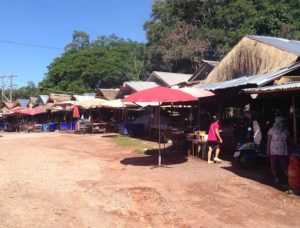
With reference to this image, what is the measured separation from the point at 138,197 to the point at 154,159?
15.6 feet

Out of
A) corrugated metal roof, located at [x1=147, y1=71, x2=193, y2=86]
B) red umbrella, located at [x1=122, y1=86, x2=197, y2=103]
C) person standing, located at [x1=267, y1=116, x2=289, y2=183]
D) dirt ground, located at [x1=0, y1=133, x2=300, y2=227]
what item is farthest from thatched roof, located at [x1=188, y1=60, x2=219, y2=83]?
person standing, located at [x1=267, y1=116, x2=289, y2=183]

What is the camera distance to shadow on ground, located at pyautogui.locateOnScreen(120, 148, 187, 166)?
10094 millimetres

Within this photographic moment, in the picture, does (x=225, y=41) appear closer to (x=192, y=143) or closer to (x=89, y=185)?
(x=192, y=143)

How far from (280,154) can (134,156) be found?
234 inches

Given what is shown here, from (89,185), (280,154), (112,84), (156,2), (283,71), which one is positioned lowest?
(89,185)

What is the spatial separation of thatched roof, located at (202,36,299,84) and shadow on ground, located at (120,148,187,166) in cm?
418

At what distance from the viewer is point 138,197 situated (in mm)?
6164

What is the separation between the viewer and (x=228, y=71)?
1320cm

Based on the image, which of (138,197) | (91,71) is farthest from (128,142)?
(91,71)

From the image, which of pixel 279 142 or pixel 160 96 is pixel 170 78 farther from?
pixel 279 142

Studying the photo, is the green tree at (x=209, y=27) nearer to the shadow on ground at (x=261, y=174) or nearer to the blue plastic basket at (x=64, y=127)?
the blue plastic basket at (x=64, y=127)

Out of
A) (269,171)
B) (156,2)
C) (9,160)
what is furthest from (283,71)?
(156,2)

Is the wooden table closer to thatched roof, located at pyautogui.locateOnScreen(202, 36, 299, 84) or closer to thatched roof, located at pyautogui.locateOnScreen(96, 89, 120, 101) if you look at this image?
thatched roof, located at pyautogui.locateOnScreen(202, 36, 299, 84)

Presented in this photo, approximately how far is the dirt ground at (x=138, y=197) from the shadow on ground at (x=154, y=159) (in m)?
0.38
